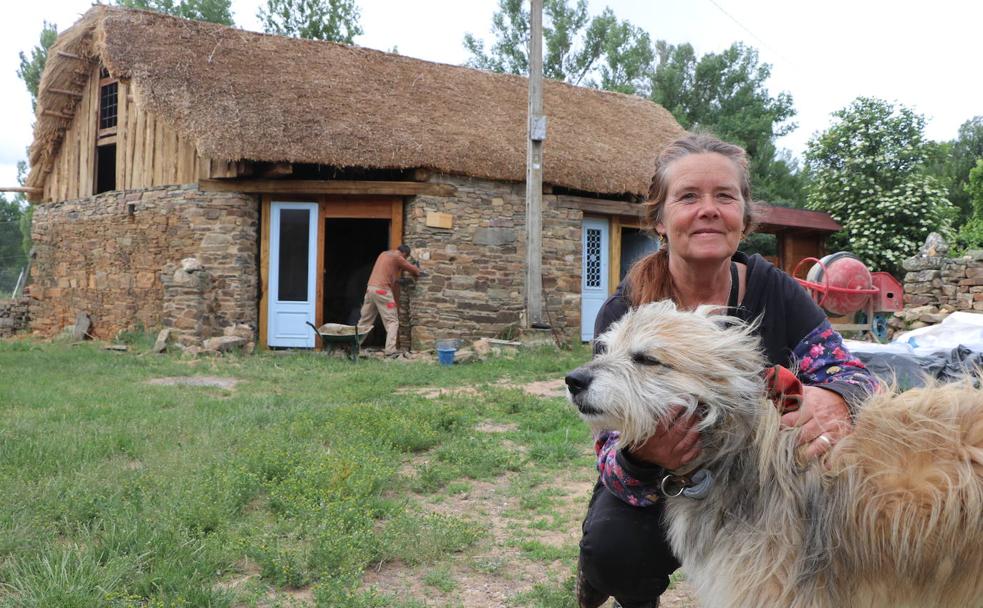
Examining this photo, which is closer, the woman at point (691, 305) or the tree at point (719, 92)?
the woman at point (691, 305)

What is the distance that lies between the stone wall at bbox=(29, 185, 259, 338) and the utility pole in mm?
5143

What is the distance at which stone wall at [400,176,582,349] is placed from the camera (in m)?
12.6

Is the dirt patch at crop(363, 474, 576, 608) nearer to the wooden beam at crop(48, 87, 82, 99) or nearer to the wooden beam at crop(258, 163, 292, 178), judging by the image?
the wooden beam at crop(258, 163, 292, 178)

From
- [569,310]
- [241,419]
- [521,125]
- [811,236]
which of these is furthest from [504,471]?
[811,236]

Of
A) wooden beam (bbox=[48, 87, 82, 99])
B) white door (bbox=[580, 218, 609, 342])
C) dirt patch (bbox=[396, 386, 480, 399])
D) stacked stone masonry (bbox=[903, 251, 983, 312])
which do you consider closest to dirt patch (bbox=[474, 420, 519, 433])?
dirt patch (bbox=[396, 386, 480, 399])

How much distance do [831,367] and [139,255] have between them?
13.8m

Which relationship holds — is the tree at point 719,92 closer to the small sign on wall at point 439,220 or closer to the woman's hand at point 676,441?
the small sign on wall at point 439,220

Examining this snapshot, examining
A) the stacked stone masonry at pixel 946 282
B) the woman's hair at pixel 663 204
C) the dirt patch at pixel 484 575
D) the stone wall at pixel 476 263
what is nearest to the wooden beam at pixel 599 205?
the stone wall at pixel 476 263

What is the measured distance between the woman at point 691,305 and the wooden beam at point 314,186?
1030 cm

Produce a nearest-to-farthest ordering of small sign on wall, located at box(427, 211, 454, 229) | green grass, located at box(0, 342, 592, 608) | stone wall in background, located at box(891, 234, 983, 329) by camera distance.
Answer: green grass, located at box(0, 342, 592, 608) → stone wall in background, located at box(891, 234, 983, 329) → small sign on wall, located at box(427, 211, 454, 229)

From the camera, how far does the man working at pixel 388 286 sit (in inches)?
474

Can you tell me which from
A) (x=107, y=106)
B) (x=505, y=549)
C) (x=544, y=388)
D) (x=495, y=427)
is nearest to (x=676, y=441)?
(x=505, y=549)

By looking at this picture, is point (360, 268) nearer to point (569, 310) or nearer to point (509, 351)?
point (569, 310)

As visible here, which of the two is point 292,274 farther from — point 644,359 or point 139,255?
point 644,359
